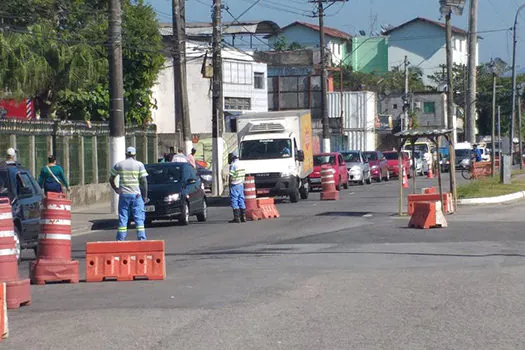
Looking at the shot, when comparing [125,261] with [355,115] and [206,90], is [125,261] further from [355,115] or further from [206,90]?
[355,115]

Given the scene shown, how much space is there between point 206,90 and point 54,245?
50312 millimetres

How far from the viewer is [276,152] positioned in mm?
33688

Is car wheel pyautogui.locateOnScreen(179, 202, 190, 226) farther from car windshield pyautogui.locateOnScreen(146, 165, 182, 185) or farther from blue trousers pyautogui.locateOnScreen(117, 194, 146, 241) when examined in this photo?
blue trousers pyautogui.locateOnScreen(117, 194, 146, 241)

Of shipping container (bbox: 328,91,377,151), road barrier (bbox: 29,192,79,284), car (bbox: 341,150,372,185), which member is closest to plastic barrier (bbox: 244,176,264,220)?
road barrier (bbox: 29,192,79,284)

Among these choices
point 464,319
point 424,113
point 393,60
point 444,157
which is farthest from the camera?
point 393,60

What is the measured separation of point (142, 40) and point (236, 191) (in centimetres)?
2020

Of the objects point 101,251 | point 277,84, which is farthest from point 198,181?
point 277,84

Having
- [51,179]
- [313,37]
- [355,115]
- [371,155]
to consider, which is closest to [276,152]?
[51,179]

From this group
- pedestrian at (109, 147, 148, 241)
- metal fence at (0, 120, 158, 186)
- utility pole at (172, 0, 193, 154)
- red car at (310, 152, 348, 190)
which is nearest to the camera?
pedestrian at (109, 147, 148, 241)

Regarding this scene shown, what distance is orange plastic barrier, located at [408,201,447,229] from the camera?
22.0m

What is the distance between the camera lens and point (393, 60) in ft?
389

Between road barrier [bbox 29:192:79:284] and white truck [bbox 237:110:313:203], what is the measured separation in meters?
18.0

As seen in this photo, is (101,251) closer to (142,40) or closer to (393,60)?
(142,40)

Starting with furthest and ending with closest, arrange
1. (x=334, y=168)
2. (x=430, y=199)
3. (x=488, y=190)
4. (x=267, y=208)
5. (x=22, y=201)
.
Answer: (x=334, y=168)
(x=488, y=190)
(x=267, y=208)
(x=430, y=199)
(x=22, y=201)
